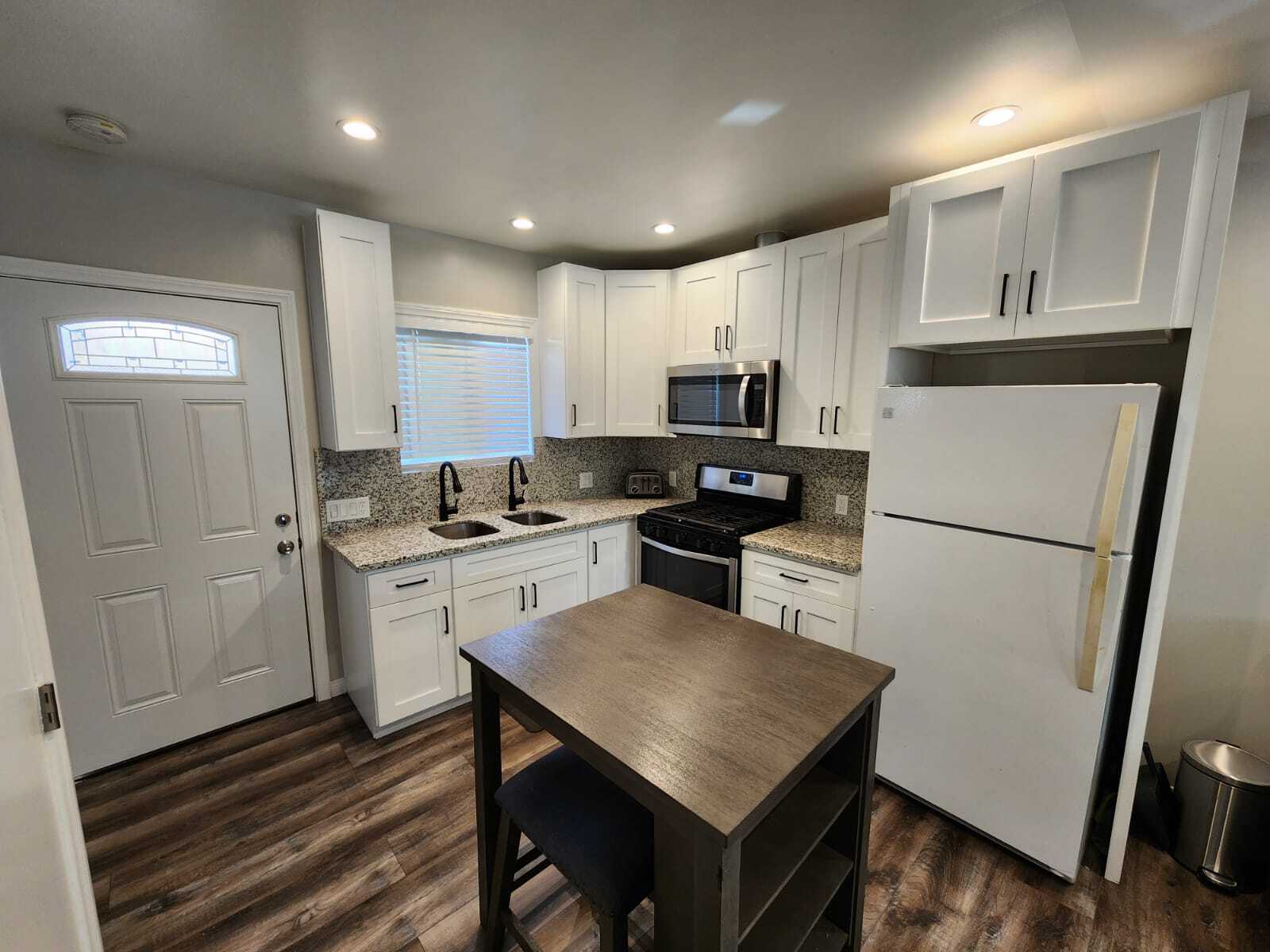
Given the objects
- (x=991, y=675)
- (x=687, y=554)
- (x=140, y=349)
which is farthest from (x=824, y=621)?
(x=140, y=349)

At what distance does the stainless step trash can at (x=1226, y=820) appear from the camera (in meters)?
1.66

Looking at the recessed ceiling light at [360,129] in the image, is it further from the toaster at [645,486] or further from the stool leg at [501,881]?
the toaster at [645,486]

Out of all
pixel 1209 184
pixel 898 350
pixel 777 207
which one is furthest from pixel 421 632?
pixel 1209 184

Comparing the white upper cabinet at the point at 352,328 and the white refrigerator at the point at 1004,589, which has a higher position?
the white upper cabinet at the point at 352,328

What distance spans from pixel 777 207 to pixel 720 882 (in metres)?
2.63

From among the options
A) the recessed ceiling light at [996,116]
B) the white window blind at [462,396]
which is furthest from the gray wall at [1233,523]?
the white window blind at [462,396]

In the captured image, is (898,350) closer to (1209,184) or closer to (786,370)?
(786,370)

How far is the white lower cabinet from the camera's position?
2244 mm

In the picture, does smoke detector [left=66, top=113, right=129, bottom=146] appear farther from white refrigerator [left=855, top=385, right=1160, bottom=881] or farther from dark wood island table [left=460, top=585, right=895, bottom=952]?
white refrigerator [left=855, top=385, right=1160, bottom=881]

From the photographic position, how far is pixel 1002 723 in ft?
5.78

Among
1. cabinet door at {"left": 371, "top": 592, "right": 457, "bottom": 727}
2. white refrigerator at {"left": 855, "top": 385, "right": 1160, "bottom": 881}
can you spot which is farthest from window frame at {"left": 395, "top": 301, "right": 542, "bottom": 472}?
white refrigerator at {"left": 855, "top": 385, "right": 1160, "bottom": 881}

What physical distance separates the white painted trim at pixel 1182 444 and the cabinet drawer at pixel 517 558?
2374 millimetres

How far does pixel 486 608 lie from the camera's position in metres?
2.68

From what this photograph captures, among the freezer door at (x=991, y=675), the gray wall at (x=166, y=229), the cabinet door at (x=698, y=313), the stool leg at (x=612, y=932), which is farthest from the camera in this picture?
the cabinet door at (x=698, y=313)
